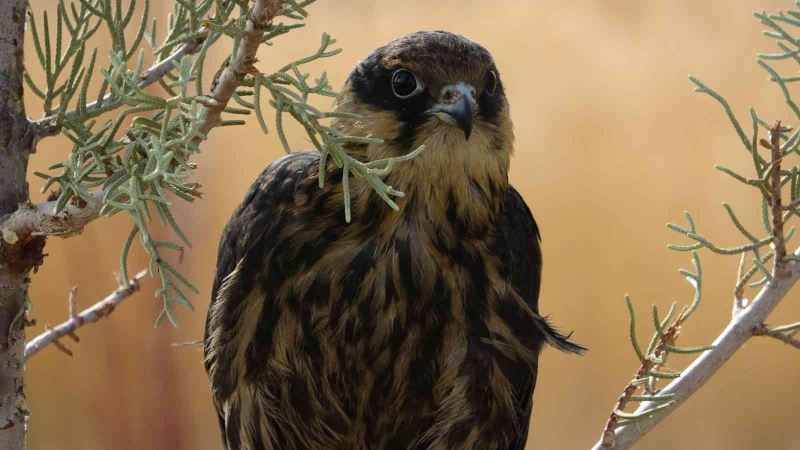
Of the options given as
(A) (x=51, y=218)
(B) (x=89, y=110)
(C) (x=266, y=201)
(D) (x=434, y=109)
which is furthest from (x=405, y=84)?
(A) (x=51, y=218)

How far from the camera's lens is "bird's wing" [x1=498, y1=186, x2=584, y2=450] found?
177cm

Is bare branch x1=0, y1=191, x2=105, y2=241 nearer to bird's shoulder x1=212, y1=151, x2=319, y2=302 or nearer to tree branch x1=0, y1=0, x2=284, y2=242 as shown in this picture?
tree branch x1=0, y1=0, x2=284, y2=242

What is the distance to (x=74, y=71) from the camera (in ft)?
3.96

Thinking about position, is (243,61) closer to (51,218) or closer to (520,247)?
(51,218)

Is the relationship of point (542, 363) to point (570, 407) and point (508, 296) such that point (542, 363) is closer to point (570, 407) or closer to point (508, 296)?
point (570, 407)

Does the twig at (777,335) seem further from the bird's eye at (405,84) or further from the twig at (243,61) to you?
the twig at (243,61)

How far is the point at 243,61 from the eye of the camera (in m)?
1.03

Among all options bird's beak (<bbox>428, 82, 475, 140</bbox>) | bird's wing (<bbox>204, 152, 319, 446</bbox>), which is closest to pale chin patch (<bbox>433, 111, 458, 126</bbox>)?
bird's beak (<bbox>428, 82, 475, 140</bbox>)

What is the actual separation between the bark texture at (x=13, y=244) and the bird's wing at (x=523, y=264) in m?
0.86

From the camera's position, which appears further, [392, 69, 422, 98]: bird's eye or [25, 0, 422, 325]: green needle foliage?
[392, 69, 422, 98]: bird's eye

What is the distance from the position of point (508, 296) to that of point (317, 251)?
36 centimetres

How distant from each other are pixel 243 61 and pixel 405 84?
2.02 ft

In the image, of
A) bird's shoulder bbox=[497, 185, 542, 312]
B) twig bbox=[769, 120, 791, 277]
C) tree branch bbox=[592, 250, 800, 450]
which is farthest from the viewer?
bird's shoulder bbox=[497, 185, 542, 312]

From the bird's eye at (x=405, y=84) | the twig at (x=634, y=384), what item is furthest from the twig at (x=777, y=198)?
the bird's eye at (x=405, y=84)
